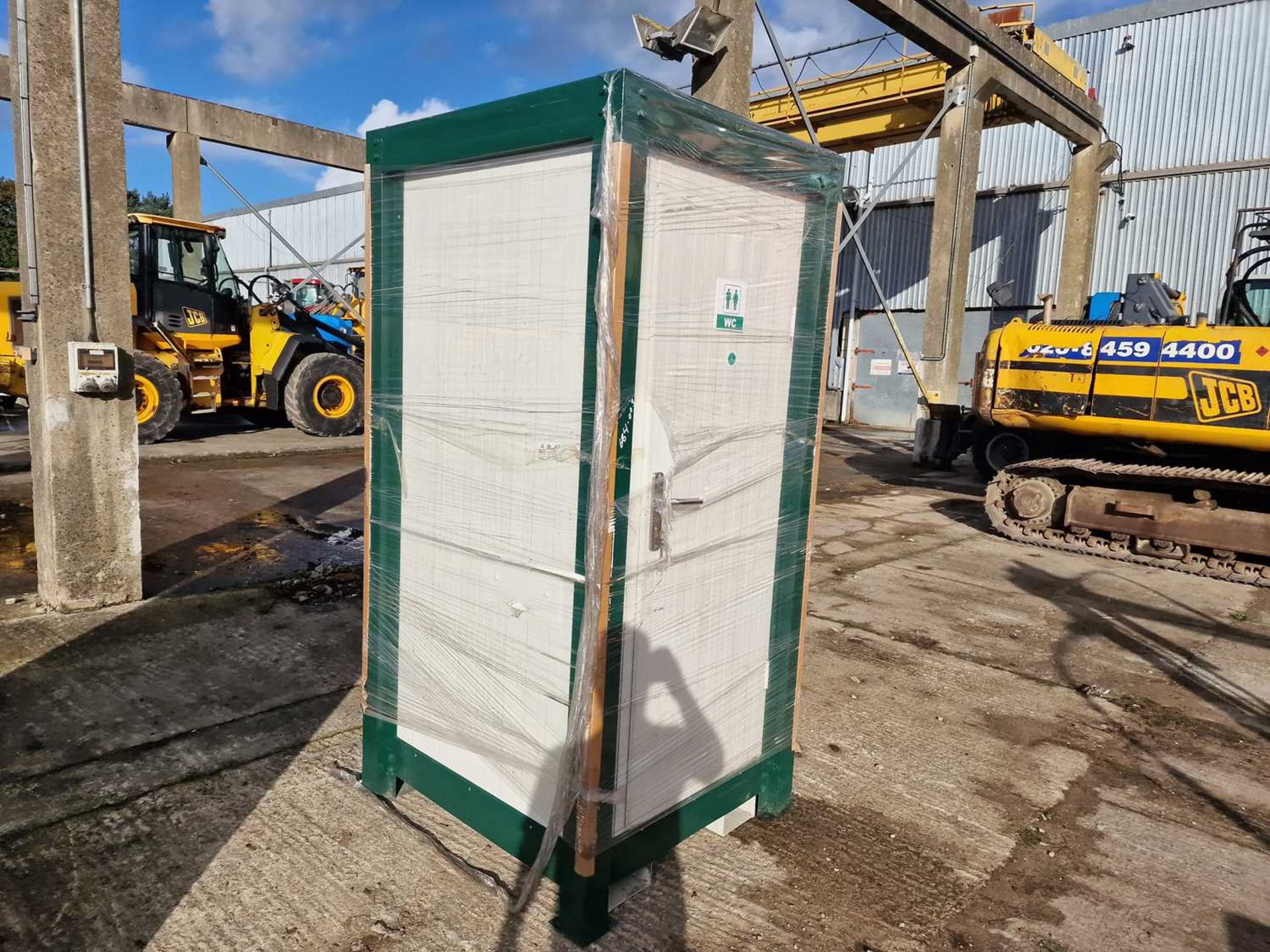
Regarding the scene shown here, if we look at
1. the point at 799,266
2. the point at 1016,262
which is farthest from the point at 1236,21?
the point at 799,266

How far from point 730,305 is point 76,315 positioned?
12.5ft

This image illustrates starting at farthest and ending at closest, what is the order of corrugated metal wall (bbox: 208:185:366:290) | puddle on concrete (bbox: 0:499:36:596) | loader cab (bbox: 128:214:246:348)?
corrugated metal wall (bbox: 208:185:366:290), loader cab (bbox: 128:214:246:348), puddle on concrete (bbox: 0:499:36:596)

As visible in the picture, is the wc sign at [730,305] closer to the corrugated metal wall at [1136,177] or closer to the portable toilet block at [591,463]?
the portable toilet block at [591,463]

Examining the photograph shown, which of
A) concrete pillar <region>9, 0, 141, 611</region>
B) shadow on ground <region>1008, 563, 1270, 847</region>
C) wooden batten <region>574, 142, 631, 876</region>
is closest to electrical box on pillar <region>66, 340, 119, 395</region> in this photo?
concrete pillar <region>9, 0, 141, 611</region>

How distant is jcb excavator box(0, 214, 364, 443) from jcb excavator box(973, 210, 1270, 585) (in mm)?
9057

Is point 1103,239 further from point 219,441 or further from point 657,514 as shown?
point 657,514

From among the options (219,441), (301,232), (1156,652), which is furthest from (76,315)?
(301,232)

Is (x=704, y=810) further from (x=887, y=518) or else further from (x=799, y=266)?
(x=887, y=518)

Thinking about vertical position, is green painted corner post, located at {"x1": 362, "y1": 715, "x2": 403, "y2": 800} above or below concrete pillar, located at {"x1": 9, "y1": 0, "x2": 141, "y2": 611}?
below

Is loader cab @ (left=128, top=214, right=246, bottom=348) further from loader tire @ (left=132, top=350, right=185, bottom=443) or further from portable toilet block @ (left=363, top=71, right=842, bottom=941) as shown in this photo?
portable toilet block @ (left=363, top=71, right=842, bottom=941)

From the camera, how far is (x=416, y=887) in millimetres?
2701

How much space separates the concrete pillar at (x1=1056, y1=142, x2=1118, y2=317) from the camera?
52.9 feet

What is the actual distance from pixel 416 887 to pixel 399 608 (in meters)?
0.88

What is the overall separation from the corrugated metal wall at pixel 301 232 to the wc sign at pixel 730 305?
83.5 feet
